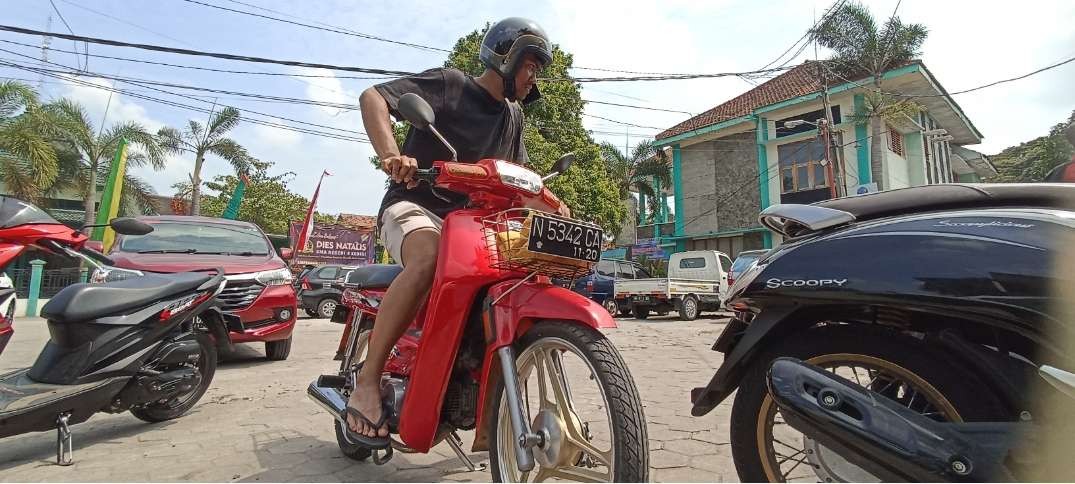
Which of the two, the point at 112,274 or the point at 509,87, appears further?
the point at 112,274

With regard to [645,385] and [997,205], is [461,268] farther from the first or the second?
[645,385]

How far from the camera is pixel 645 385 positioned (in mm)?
4461

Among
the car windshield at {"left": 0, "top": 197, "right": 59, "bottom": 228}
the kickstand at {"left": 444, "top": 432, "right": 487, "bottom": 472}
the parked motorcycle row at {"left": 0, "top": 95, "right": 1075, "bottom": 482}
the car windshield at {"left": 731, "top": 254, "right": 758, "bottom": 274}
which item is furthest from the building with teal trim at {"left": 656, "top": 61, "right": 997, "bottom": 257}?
the car windshield at {"left": 0, "top": 197, "right": 59, "bottom": 228}

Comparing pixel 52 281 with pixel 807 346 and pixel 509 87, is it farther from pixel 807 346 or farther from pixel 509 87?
pixel 807 346

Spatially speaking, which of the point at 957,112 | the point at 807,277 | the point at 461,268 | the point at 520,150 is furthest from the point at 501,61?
the point at 957,112

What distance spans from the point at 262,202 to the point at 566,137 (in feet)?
60.3

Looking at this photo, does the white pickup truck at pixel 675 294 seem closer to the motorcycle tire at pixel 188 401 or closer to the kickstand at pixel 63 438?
the motorcycle tire at pixel 188 401

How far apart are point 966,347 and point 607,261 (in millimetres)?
15185

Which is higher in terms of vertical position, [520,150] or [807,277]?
[520,150]

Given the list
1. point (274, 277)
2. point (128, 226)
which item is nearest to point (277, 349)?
point (274, 277)

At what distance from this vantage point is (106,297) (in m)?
3.00

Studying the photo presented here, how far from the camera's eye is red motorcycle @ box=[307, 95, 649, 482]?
1.64 meters

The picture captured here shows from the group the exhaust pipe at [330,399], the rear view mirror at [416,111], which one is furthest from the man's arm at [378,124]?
the exhaust pipe at [330,399]

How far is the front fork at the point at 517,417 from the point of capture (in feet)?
5.48
